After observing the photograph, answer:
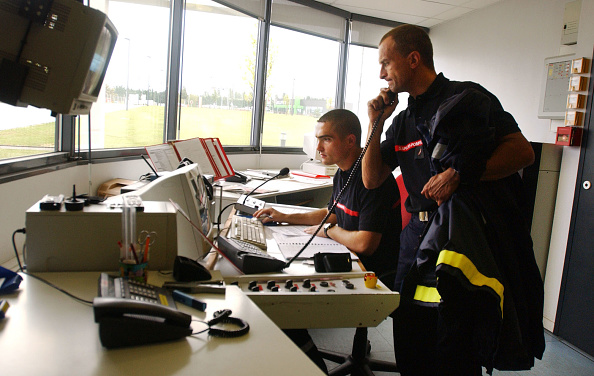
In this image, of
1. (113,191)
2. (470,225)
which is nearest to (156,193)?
(470,225)

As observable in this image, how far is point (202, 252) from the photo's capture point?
59.1 inches

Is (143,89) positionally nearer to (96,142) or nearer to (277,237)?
(96,142)

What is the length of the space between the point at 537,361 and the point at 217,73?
3414mm

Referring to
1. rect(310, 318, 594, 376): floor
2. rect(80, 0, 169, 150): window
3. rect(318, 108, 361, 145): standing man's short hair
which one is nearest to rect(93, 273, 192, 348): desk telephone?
rect(318, 108, 361, 145): standing man's short hair

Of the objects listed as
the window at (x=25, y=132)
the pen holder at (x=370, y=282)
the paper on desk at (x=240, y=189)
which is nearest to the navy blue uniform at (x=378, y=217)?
the pen holder at (x=370, y=282)

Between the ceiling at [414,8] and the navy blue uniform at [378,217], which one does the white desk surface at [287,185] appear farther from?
the ceiling at [414,8]

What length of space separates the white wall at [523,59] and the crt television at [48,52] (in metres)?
2.91

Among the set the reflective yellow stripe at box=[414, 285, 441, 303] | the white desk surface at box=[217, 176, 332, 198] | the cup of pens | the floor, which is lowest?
the floor

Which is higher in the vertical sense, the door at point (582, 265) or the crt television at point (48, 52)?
the crt television at point (48, 52)

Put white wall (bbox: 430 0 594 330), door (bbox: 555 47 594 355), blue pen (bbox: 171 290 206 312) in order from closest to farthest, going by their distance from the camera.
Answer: blue pen (bbox: 171 290 206 312) → door (bbox: 555 47 594 355) → white wall (bbox: 430 0 594 330)

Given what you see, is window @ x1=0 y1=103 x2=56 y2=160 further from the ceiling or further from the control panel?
the ceiling

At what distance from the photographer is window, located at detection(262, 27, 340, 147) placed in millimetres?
4660

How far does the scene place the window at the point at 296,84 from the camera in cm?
466

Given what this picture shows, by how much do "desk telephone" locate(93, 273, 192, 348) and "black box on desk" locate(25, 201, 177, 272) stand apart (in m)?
0.24
